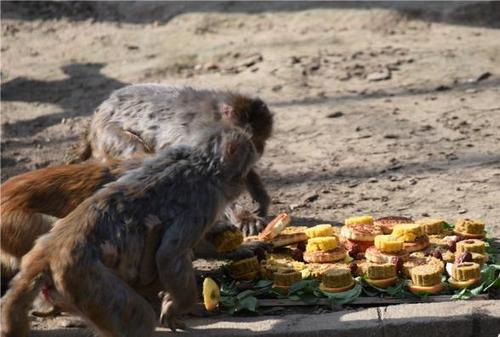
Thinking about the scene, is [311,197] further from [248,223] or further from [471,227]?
[471,227]

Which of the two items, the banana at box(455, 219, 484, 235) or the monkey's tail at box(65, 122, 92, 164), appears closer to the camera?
the banana at box(455, 219, 484, 235)

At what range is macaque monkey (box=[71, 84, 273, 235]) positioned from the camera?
7.94m

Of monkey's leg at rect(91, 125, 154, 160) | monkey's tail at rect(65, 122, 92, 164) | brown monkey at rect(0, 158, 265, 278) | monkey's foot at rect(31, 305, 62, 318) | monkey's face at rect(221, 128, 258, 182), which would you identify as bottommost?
monkey's foot at rect(31, 305, 62, 318)

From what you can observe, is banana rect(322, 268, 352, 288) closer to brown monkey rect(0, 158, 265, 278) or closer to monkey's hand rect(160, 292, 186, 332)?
monkey's hand rect(160, 292, 186, 332)

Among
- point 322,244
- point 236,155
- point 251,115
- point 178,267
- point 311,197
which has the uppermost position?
point 236,155

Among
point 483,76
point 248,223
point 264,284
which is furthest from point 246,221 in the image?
point 483,76

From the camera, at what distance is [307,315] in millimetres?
6441

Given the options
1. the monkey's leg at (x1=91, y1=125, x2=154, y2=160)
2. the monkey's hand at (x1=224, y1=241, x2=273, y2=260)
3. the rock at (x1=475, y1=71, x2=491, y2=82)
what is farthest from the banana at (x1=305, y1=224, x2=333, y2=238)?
the rock at (x1=475, y1=71, x2=491, y2=82)

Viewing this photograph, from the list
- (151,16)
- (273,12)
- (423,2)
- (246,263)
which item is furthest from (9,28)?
(246,263)

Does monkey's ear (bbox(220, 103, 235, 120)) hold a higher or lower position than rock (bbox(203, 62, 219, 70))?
higher

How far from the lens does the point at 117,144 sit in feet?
27.1

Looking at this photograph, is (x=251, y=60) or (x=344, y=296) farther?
(x=251, y=60)

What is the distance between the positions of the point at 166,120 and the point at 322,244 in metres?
1.93

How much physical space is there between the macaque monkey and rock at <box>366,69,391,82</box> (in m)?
3.15
